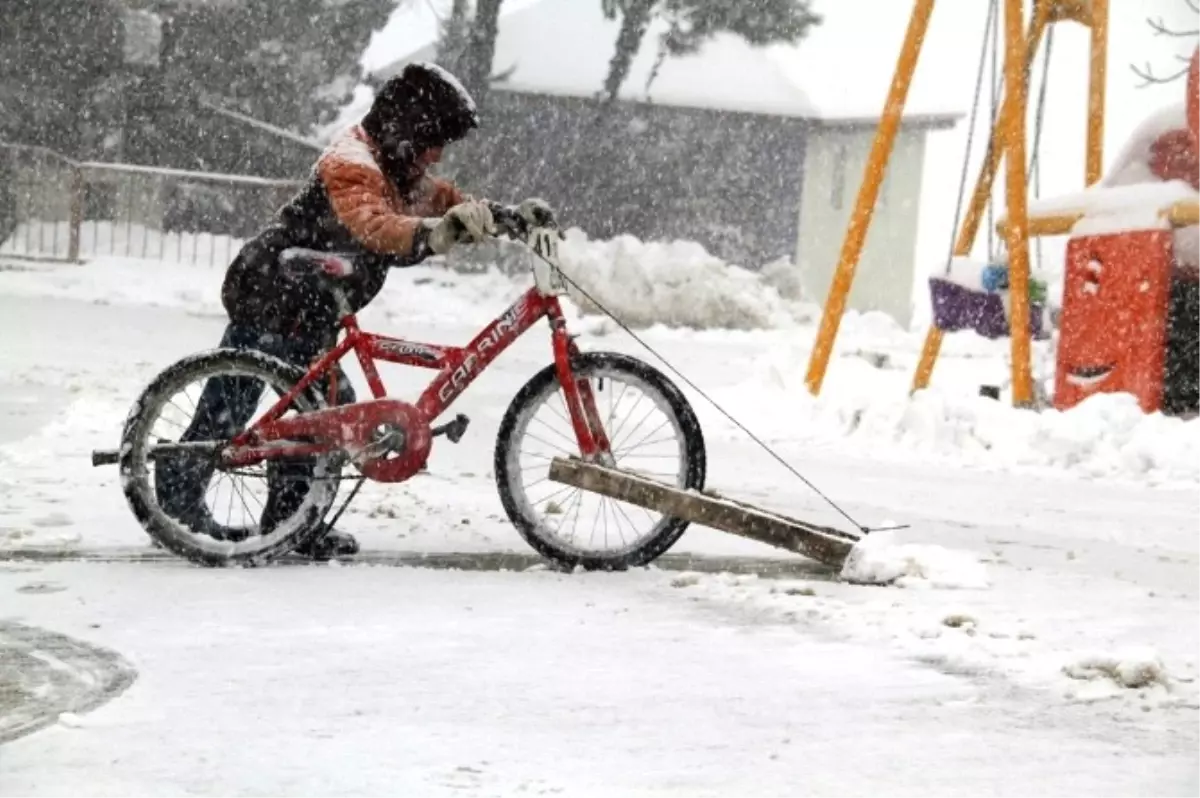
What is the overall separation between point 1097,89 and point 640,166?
64.2 ft

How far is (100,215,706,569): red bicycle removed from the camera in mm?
5098

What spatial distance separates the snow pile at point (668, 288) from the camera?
23484 mm

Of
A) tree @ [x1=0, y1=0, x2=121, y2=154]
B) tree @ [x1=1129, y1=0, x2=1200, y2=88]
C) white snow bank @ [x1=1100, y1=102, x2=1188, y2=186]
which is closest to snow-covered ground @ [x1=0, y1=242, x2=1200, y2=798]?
white snow bank @ [x1=1100, y1=102, x2=1188, y2=186]

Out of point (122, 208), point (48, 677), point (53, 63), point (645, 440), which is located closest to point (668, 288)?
point (122, 208)

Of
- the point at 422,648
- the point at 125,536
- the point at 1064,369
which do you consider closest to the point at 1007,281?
the point at 1064,369

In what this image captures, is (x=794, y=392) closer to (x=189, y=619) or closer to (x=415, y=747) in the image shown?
(x=189, y=619)

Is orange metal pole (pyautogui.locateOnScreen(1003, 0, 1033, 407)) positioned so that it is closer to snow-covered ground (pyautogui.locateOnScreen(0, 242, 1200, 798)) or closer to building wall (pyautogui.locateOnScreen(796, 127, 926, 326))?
snow-covered ground (pyautogui.locateOnScreen(0, 242, 1200, 798))

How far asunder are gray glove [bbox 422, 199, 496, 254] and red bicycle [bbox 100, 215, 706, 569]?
135 mm

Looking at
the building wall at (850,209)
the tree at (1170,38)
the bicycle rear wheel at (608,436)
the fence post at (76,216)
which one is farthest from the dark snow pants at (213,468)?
the building wall at (850,209)

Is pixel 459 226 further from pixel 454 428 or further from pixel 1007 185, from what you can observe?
pixel 1007 185

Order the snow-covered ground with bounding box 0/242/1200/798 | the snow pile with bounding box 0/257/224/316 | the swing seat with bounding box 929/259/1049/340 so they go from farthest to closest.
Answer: the snow pile with bounding box 0/257/224/316
the swing seat with bounding box 929/259/1049/340
the snow-covered ground with bounding box 0/242/1200/798

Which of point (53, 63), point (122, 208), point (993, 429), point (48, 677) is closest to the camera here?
point (48, 677)

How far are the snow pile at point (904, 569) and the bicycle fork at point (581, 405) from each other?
88 centimetres

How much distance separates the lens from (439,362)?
5.21m
